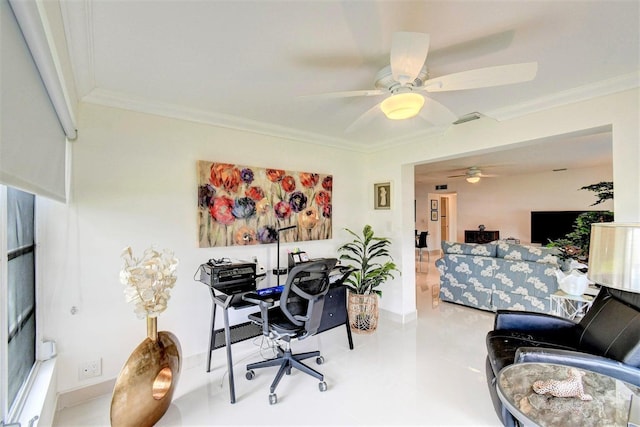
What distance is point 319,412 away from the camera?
203 centimetres

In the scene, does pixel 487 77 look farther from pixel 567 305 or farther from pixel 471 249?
pixel 471 249

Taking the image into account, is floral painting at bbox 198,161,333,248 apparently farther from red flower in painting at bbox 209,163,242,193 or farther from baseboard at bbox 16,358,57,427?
baseboard at bbox 16,358,57,427

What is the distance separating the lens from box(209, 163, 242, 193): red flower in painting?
2.71 m

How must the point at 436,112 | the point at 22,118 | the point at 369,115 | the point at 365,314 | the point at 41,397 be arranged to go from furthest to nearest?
1. the point at 365,314
2. the point at 369,115
3. the point at 436,112
4. the point at 41,397
5. the point at 22,118

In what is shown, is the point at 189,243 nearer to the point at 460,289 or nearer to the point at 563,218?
the point at 460,289

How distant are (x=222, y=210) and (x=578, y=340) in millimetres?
3025

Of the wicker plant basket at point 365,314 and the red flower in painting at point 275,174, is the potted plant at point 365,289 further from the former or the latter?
the red flower in painting at point 275,174

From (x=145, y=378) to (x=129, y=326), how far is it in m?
0.70

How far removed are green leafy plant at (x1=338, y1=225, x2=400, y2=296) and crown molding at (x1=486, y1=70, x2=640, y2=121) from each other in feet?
5.77

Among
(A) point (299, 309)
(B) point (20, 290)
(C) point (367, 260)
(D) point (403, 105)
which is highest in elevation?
(D) point (403, 105)

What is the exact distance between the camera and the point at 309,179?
3398 millimetres

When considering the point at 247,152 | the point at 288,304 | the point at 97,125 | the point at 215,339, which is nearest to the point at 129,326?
the point at 215,339

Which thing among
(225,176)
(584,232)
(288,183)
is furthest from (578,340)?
(225,176)

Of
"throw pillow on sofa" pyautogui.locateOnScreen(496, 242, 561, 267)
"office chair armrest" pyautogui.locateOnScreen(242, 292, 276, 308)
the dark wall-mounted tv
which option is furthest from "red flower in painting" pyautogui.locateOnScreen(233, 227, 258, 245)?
the dark wall-mounted tv
